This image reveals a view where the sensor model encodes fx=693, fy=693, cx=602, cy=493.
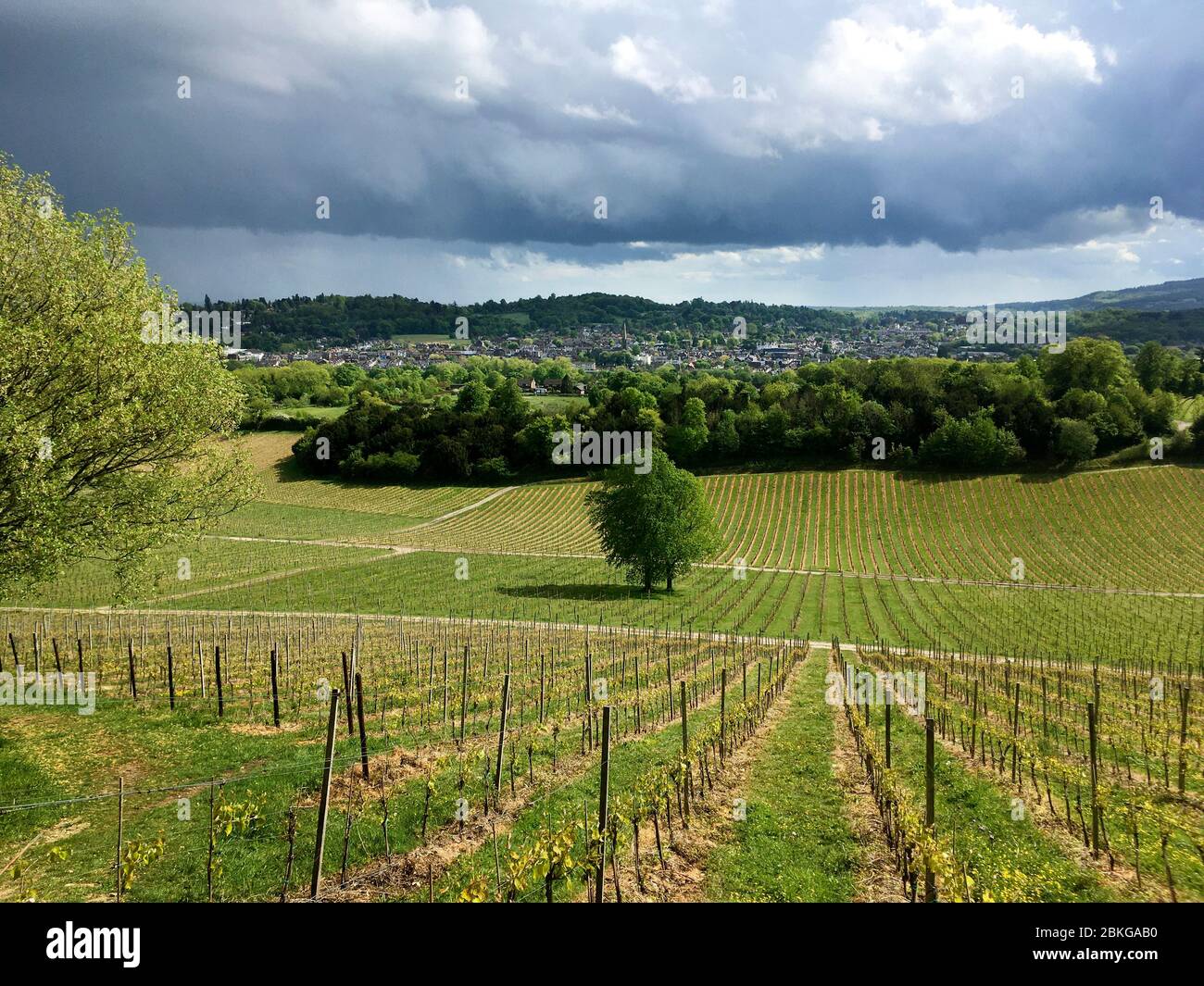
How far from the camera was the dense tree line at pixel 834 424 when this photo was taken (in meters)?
89.1

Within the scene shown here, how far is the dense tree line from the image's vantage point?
89062mm

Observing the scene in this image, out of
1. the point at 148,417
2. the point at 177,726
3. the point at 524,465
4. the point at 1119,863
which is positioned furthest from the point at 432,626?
the point at 524,465

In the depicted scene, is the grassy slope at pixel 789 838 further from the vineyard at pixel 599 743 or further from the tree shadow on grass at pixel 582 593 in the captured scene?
the tree shadow on grass at pixel 582 593

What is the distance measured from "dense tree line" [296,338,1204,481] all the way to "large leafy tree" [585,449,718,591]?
1934 inches

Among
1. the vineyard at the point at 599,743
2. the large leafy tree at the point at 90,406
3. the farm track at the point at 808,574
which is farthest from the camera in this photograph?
the farm track at the point at 808,574

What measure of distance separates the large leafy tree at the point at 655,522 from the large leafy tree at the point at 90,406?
34.3 m

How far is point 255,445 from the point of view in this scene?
380ft
